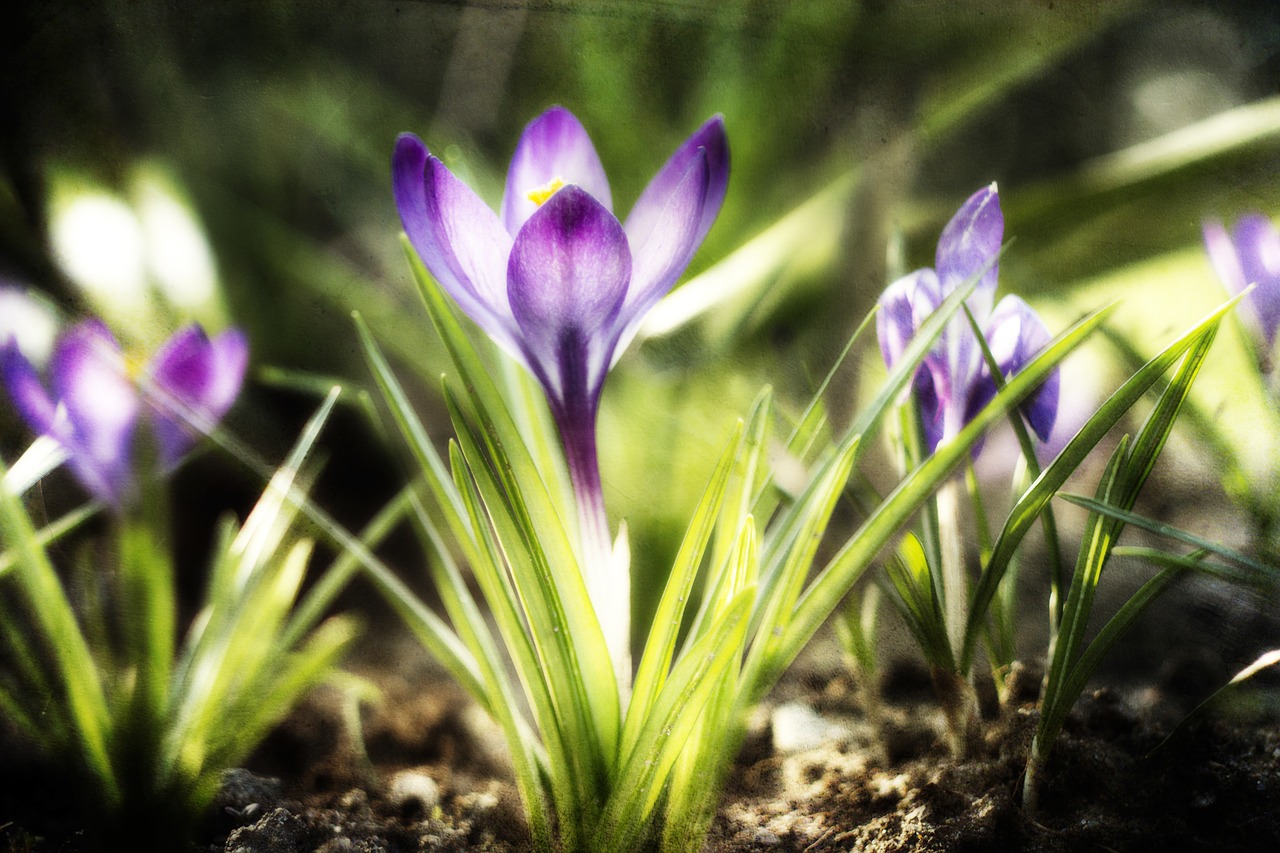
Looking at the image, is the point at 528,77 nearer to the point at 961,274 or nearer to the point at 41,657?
the point at 961,274

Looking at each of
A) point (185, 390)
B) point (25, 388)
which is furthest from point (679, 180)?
point (25, 388)

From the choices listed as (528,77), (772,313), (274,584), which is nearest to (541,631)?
(274,584)

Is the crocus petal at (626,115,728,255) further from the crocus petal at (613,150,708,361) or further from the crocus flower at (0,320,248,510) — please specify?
the crocus flower at (0,320,248,510)

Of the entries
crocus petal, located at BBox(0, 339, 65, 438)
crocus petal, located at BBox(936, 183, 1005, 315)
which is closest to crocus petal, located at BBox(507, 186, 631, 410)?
crocus petal, located at BBox(936, 183, 1005, 315)

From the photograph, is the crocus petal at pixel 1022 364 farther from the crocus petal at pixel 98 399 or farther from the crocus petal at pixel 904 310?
the crocus petal at pixel 98 399

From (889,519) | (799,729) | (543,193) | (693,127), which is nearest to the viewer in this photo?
(889,519)

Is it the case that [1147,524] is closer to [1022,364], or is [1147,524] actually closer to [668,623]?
[1022,364]

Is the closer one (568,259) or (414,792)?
(568,259)

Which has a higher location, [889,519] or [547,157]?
[547,157]
